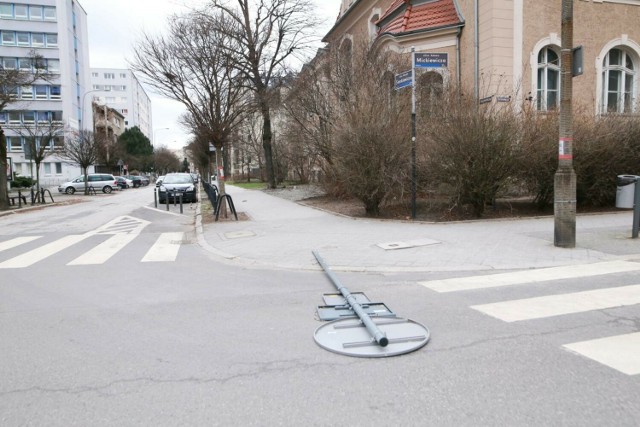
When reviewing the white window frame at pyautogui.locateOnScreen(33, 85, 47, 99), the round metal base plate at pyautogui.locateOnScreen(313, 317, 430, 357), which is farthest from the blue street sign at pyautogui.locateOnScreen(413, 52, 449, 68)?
the white window frame at pyautogui.locateOnScreen(33, 85, 47, 99)

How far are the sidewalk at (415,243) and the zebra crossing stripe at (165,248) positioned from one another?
25.0 inches

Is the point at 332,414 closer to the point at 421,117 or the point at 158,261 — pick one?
the point at 158,261

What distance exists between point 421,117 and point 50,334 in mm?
12333

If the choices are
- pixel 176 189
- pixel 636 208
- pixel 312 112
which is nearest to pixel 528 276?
pixel 636 208

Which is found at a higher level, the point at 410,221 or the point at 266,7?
the point at 266,7

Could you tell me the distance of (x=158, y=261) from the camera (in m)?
8.58

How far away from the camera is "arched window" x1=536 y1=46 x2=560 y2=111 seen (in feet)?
66.2

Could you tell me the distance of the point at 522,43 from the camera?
1916 centimetres

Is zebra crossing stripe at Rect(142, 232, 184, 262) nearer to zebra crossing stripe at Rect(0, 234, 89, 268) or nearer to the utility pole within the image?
zebra crossing stripe at Rect(0, 234, 89, 268)

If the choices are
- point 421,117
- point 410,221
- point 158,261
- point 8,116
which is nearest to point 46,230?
point 158,261

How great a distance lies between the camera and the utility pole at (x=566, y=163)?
27.2ft

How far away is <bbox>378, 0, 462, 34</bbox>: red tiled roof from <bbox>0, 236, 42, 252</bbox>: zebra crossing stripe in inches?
661

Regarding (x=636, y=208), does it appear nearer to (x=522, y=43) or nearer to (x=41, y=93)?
(x=522, y=43)

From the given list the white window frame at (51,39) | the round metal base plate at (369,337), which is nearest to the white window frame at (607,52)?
the round metal base plate at (369,337)
